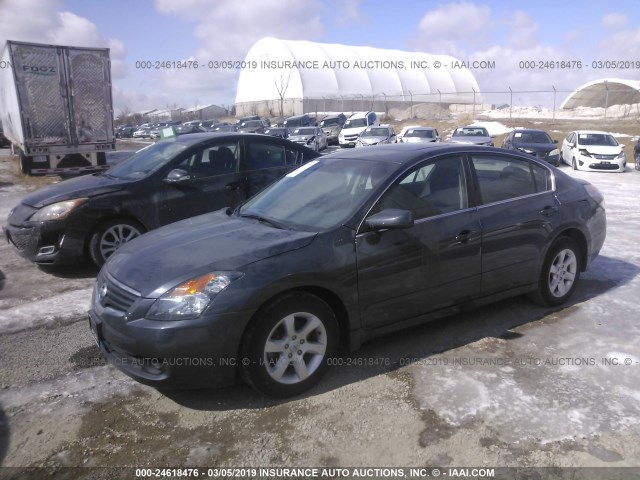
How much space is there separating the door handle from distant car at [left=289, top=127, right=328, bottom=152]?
2168 centimetres

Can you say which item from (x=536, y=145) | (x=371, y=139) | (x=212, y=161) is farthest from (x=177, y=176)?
(x=371, y=139)

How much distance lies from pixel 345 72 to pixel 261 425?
75.1 m

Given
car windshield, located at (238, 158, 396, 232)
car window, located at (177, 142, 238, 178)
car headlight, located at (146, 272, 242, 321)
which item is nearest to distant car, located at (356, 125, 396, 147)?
car window, located at (177, 142, 238, 178)

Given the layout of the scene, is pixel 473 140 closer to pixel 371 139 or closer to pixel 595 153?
pixel 595 153

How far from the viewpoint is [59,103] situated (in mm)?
13898

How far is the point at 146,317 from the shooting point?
3.18 metres

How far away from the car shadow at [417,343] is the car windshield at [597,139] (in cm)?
1434

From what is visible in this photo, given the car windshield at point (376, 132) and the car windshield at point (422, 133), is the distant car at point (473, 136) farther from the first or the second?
the car windshield at point (376, 132)

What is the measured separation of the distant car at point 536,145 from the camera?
18016 mm

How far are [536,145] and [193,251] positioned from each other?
17328mm

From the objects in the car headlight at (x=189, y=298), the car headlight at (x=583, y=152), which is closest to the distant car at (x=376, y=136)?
the car headlight at (x=583, y=152)

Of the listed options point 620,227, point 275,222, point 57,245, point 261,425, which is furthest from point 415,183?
point 620,227

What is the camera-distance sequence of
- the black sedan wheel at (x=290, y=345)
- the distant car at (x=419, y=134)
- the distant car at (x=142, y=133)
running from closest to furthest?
the black sedan wheel at (x=290, y=345), the distant car at (x=419, y=134), the distant car at (x=142, y=133)

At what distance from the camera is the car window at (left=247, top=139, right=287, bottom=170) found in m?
6.96
